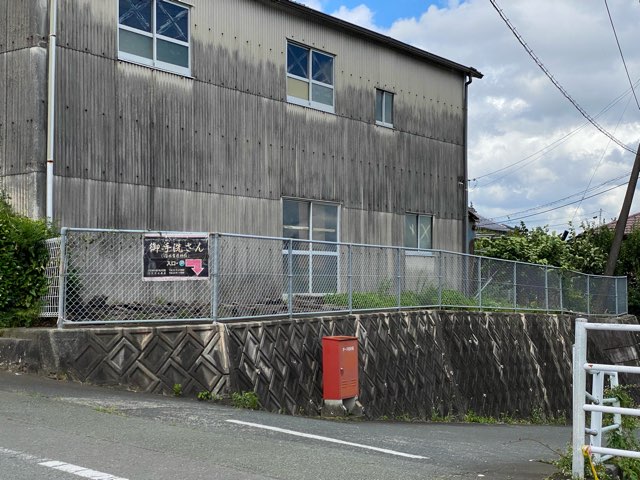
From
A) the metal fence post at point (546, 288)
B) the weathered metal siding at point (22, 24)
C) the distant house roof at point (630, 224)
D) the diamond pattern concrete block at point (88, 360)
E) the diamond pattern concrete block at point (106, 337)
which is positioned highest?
the weathered metal siding at point (22, 24)

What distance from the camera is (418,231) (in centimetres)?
2159

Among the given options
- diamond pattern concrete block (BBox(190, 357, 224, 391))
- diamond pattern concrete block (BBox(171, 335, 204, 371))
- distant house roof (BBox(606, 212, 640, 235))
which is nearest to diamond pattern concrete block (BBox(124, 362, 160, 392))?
diamond pattern concrete block (BBox(171, 335, 204, 371))

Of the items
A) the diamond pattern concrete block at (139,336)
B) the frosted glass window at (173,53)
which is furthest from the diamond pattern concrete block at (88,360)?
the frosted glass window at (173,53)

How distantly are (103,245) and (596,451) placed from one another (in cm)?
724

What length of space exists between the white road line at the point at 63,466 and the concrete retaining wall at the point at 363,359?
3823 mm

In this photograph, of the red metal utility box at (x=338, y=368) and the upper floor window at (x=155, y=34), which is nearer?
the red metal utility box at (x=338, y=368)

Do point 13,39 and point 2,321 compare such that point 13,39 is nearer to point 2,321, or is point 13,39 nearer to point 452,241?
point 2,321

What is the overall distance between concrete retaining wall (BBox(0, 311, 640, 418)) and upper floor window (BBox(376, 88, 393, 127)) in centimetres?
592

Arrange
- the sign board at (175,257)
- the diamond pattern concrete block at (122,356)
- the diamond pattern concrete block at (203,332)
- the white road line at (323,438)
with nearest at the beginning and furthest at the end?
the white road line at (323,438), the diamond pattern concrete block at (122,356), the diamond pattern concrete block at (203,332), the sign board at (175,257)

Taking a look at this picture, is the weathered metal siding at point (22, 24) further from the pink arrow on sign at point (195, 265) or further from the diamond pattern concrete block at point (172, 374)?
the diamond pattern concrete block at point (172, 374)

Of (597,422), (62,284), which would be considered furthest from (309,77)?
(597,422)

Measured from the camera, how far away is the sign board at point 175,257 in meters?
10.9

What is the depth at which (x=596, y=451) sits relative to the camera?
20.4ft

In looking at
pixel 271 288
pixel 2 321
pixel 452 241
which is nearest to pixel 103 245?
pixel 2 321
